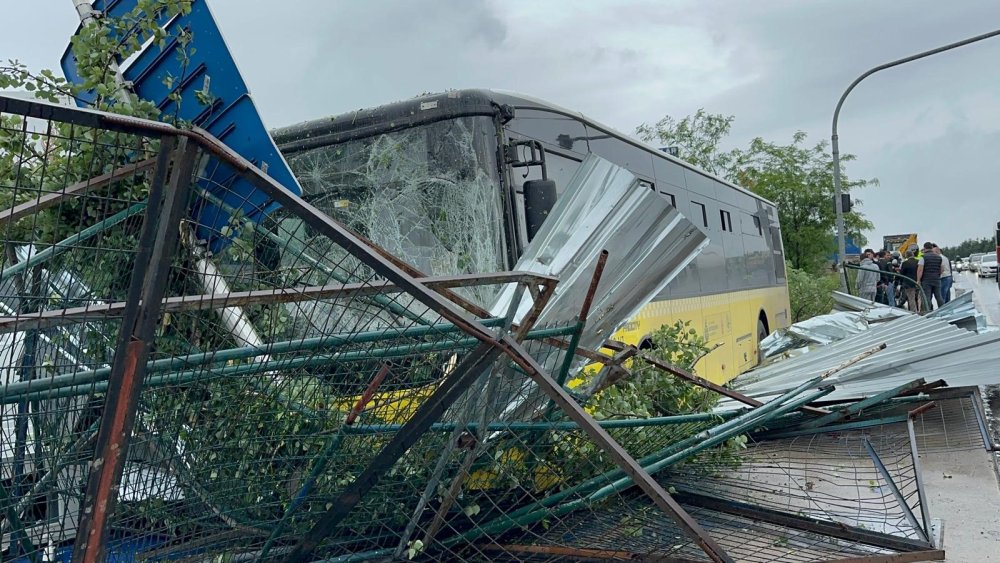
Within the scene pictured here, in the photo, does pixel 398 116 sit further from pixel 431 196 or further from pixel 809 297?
pixel 809 297

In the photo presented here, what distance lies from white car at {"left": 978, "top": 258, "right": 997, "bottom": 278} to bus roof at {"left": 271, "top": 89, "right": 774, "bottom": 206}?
53452mm

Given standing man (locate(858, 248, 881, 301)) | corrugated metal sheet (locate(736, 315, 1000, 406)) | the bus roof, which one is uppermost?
the bus roof

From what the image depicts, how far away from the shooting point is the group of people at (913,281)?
58.1 ft

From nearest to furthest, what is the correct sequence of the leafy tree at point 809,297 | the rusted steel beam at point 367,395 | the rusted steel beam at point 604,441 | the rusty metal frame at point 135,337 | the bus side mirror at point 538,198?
1. the rusty metal frame at point 135,337
2. the rusted steel beam at point 604,441
3. the rusted steel beam at point 367,395
4. the bus side mirror at point 538,198
5. the leafy tree at point 809,297

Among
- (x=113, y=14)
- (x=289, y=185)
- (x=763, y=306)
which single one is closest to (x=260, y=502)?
(x=289, y=185)

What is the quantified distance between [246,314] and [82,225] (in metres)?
0.63

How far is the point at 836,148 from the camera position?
1748 centimetres

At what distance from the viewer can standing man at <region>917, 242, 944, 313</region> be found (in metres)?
17.7

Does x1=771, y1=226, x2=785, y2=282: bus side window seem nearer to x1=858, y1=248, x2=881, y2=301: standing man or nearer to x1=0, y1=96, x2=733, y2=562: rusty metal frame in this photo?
x1=858, y1=248, x2=881, y2=301: standing man

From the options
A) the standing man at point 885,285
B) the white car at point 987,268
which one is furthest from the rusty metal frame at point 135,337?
the white car at point 987,268

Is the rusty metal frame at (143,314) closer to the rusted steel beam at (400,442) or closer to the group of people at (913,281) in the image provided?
the rusted steel beam at (400,442)

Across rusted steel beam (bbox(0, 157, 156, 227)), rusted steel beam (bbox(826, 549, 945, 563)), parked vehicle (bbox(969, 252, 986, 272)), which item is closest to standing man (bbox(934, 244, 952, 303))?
rusted steel beam (bbox(826, 549, 945, 563))

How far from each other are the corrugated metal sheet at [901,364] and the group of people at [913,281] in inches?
334

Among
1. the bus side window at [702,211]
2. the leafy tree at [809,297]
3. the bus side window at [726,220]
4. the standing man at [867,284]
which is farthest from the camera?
A: the standing man at [867,284]
